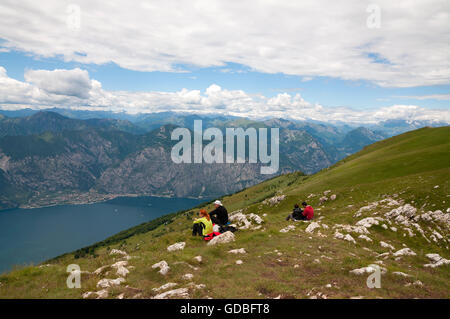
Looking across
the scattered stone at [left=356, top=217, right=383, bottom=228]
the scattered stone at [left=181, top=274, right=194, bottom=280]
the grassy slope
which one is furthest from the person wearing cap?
the scattered stone at [left=356, top=217, right=383, bottom=228]

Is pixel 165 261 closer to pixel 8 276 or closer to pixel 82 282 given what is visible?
pixel 82 282

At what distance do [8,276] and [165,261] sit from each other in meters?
9.38

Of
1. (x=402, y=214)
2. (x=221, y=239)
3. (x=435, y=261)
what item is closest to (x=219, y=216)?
(x=221, y=239)

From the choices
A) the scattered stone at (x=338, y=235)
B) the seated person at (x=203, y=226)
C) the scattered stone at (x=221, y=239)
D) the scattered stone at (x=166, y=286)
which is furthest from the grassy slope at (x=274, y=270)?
the seated person at (x=203, y=226)

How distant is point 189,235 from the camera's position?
23844 mm

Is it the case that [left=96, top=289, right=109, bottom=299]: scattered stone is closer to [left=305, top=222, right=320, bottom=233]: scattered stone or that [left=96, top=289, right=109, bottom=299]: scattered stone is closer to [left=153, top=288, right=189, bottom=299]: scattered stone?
[left=153, top=288, right=189, bottom=299]: scattered stone

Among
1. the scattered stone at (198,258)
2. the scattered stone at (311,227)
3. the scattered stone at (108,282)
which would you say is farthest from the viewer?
the scattered stone at (311,227)

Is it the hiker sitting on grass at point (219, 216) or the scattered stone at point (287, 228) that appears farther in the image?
the scattered stone at point (287, 228)

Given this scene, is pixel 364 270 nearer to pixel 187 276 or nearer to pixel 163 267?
pixel 187 276

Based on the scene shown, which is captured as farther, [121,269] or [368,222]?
[368,222]

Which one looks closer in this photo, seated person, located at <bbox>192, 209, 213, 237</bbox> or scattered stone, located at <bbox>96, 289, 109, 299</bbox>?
Answer: scattered stone, located at <bbox>96, 289, 109, 299</bbox>

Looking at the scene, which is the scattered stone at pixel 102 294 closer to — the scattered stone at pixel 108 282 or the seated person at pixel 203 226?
the scattered stone at pixel 108 282

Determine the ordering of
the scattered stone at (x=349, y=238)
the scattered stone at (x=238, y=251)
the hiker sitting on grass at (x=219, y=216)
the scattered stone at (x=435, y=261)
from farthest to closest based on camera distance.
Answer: the hiker sitting on grass at (x=219, y=216), the scattered stone at (x=349, y=238), the scattered stone at (x=238, y=251), the scattered stone at (x=435, y=261)
